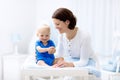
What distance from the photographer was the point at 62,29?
5.87 ft

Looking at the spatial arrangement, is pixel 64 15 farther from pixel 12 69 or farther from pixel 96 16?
pixel 96 16

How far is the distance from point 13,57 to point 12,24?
51 centimetres

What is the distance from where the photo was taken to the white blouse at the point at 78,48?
1834 mm

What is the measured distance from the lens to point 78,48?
1893mm

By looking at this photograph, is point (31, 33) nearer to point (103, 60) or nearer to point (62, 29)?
point (103, 60)

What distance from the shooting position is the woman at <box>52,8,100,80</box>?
5.73 feet

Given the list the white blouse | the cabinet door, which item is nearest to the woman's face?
the white blouse

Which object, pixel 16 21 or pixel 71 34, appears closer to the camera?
pixel 71 34

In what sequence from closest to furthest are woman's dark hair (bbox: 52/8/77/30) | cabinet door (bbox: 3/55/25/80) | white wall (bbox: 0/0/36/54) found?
woman's dark hair (bbox: 52/8/77/30) < cabinet door (bbox: 3/55/25/80) < white wall (bbox: 0/0/36/54)

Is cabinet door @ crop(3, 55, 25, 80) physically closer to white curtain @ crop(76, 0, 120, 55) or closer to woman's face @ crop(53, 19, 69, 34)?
white curtain @ crop(76, 0, 120, 55)

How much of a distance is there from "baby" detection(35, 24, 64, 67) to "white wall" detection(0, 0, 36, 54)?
1.69 metres

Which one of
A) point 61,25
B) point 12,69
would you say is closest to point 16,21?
point 12,69

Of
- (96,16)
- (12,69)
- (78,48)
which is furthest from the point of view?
(96,16)

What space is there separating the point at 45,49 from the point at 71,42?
0.23m
